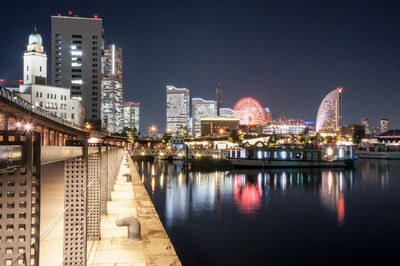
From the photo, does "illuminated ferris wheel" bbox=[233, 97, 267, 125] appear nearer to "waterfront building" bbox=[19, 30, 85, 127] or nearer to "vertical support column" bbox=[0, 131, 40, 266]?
"waterfront building" bbox=[19, 30, 85, 127]

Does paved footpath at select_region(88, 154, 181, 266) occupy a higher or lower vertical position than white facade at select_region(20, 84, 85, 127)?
lower

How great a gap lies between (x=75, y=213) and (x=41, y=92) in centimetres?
10514

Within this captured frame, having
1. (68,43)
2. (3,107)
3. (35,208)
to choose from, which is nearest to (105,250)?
(35,208)

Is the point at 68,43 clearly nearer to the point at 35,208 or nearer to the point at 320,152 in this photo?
the point at 320,152

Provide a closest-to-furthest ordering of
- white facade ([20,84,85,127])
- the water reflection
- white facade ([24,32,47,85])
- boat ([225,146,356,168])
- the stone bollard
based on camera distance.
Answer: the stone bollard
the water reflection
boat ([225,146,356,168])
white facade ([20,84,85,127])
white facade ([24,32,47,85])

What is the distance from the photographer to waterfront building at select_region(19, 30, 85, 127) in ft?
331

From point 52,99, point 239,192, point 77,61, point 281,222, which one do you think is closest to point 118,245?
point 281,222

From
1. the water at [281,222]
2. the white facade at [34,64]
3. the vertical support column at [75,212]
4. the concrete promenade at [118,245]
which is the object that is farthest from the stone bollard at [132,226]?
the white facade at [34,64]

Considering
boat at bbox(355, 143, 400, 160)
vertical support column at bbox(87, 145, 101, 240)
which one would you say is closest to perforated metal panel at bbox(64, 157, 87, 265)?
vertical support column at bbox(87, 145, 101, 240)

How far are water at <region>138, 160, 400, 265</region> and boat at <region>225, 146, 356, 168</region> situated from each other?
97.3 ft

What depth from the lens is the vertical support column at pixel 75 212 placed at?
6984 millimetres

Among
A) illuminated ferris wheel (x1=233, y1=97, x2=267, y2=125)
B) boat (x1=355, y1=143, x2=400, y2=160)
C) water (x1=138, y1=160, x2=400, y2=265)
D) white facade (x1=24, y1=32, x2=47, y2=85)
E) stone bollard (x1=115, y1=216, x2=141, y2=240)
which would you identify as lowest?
water (x1=138, y1=160, x2=400, y2=265)

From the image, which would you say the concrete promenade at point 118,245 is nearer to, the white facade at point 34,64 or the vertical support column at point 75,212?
the vertical support column at point 75,212

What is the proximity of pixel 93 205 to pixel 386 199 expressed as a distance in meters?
43.1
